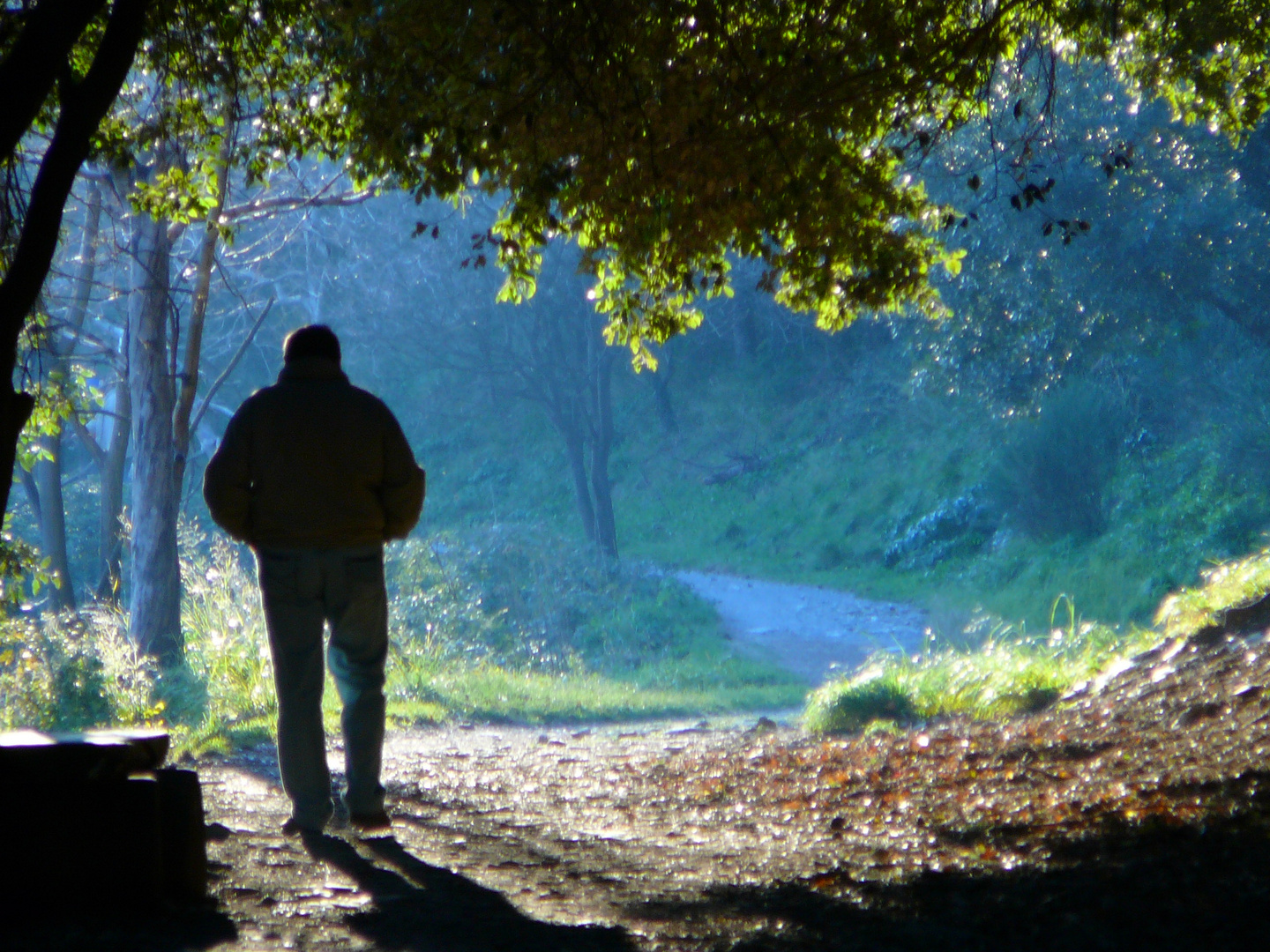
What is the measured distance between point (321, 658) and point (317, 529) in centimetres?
52

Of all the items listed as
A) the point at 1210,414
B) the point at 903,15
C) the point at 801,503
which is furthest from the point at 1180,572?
the point at 903,15

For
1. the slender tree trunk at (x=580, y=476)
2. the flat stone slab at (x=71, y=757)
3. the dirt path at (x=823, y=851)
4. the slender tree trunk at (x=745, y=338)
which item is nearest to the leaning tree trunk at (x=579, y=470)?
the slender tree trunk at (x=580, y=476)

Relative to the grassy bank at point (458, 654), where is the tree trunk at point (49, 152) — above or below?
above

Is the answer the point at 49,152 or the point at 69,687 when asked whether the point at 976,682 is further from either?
the point at 69,687

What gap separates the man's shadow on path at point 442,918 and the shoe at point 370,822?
32 centimetres

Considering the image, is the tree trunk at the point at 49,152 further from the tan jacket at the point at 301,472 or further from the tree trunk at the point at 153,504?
the tree trunk at the point at 153,504

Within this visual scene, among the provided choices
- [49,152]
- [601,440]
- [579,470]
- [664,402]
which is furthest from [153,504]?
[664,402]

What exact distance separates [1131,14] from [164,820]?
6872 millimetres

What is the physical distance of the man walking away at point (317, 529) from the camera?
4.21 meters

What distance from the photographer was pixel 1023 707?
8320mm

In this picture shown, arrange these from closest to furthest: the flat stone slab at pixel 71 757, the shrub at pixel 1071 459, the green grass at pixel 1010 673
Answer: the flat stone slab at pixel 71 757, the green grass at pixel 1010 673, the shrub at pixel 1071 459

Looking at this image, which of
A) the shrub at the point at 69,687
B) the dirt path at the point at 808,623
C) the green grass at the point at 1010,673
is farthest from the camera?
the dirt path at the point at 808,623

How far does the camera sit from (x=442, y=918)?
3.21 metres

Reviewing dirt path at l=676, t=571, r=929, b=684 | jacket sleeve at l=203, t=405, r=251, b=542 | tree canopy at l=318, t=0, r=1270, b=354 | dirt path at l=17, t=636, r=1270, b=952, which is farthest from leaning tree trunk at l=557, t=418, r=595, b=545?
jacket sleeve at l=203, t=405, r=251, b=542
